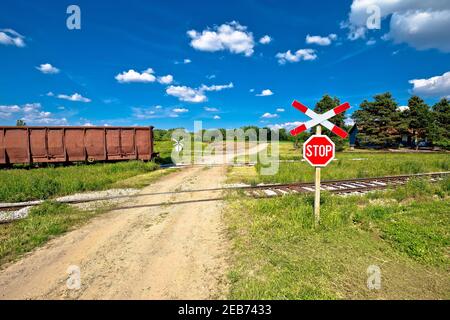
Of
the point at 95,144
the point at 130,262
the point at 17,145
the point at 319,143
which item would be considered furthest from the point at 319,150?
the point at 17,145

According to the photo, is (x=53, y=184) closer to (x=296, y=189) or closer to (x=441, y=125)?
(x=296, y=189)

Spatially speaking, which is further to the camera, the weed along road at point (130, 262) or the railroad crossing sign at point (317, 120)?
the railroad crossing sign at point (317, 120)

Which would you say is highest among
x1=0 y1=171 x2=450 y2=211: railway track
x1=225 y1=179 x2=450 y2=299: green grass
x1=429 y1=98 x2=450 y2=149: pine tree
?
x1=429 y1=98 x2=450 y2=149: pine tree

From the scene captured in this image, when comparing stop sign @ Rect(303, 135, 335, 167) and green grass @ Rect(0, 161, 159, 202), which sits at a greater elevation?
stop sign @ Rect(303, 135, 335, 167)

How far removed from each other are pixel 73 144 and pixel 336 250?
18.3 metres

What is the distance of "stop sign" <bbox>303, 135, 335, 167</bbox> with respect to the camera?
17.7 feet

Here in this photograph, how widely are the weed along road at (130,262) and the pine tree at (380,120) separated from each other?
42.5 meters

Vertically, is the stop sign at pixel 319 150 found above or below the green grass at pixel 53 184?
above

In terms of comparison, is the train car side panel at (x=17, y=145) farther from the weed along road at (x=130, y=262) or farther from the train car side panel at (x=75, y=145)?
the weed along road at (x=130, y=262)

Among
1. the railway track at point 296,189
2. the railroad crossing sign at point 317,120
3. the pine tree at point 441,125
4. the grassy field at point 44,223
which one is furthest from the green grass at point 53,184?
the pine tree at point 441,125

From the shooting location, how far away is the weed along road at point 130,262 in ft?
11.8

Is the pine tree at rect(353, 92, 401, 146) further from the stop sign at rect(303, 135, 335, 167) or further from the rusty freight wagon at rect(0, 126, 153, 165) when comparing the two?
the stop sign at rect(303, 135, 335, 167)

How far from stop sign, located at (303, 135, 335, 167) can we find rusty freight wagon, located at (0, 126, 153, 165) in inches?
610

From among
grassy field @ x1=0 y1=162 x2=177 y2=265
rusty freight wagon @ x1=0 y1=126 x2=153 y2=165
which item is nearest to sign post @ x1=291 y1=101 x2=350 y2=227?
grassy field @ x1=0 y1=162 x2=177 y2=265
